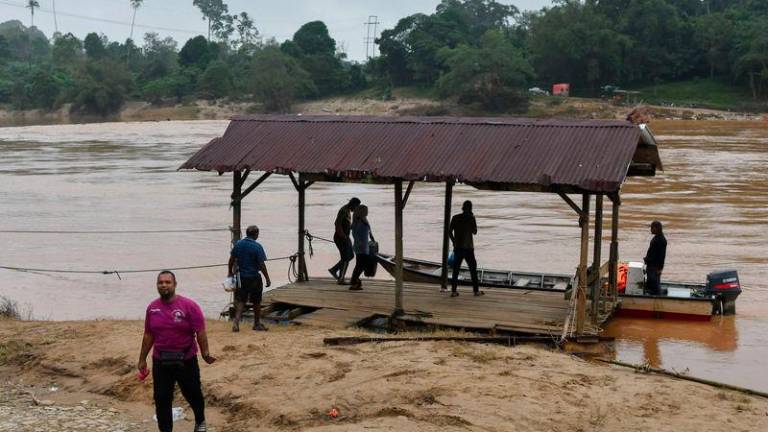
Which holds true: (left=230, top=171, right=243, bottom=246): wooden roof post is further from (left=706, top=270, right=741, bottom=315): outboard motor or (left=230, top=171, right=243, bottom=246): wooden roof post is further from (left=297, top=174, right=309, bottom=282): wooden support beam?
(left=706, top=270, right=741, bottom=315): outboard motor

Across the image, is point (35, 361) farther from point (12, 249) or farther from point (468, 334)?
point (12, 249)

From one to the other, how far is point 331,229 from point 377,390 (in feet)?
62.9

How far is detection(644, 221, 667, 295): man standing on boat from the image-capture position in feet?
47.9

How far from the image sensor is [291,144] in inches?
530

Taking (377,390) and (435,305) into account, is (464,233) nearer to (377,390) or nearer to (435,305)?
(435,305)

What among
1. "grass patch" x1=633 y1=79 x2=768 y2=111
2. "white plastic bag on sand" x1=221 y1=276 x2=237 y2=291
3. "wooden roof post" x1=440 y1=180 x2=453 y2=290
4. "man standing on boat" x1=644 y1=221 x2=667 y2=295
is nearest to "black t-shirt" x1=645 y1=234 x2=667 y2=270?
"man standing on boat" x1=644 y1=221 x2=667 y2=295

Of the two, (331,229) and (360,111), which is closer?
(331,229)

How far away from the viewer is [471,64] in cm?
8581

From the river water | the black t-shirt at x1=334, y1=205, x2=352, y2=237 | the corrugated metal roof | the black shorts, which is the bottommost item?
the river water

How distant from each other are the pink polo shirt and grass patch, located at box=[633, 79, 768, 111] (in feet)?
256

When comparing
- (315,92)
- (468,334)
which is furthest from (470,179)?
(315,92)

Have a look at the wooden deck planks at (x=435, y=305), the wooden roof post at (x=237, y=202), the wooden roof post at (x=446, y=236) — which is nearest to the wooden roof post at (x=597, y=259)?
the wooden deck planks at (x=435, y=305)

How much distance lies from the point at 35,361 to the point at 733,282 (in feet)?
34.3

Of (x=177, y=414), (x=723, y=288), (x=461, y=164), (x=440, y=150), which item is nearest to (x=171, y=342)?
(x=177, y=414)
